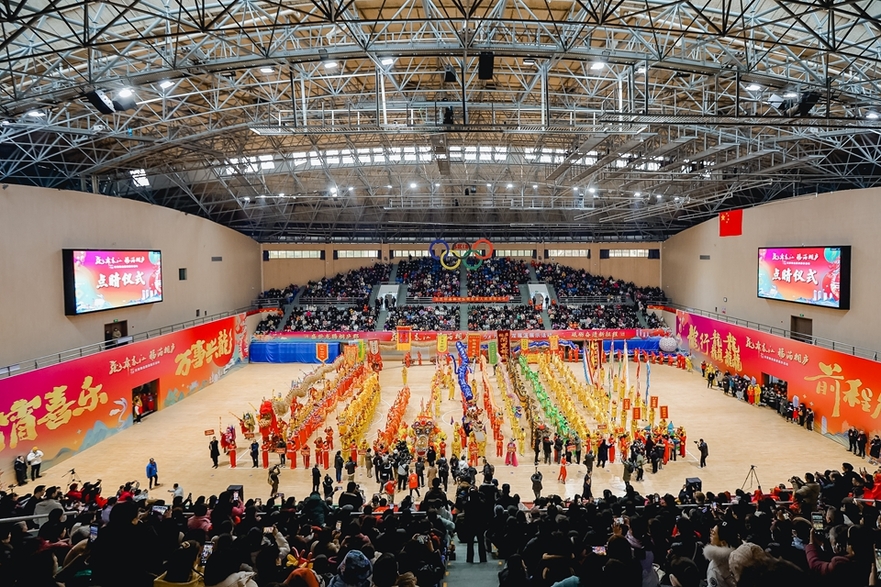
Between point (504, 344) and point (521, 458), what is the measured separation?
1263 cm

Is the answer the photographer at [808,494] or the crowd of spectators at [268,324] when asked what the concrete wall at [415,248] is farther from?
the photographer at [808,494]

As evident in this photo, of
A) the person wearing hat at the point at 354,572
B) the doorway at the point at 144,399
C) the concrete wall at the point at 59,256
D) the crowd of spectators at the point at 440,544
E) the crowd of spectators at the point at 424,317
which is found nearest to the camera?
the crowd of spectators at the point at 440,544

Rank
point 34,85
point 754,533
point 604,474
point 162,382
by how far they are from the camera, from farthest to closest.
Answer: point 162,382
point 604,474
point 34,85
point 754,533

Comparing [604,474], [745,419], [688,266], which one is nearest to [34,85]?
[604,474]

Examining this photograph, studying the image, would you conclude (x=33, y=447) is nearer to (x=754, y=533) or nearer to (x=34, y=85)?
(x=34, y=85)

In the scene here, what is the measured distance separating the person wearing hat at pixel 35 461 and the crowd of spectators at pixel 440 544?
718 cm

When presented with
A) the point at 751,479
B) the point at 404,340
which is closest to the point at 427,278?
the point at 404,340

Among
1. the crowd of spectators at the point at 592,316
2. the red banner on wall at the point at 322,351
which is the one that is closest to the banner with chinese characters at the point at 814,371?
the crowd of spectators at the point at 592,316

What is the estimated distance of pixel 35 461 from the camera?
49.6 feet

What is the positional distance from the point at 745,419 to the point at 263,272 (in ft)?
104

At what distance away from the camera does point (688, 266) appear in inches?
1374

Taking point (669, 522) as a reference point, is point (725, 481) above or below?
below

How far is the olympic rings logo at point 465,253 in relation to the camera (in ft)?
115

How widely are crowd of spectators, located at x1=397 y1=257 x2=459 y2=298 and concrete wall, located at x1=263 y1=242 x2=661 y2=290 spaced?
147cm
